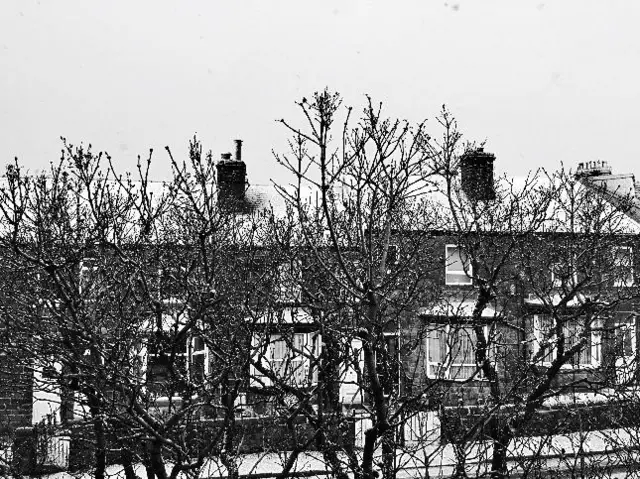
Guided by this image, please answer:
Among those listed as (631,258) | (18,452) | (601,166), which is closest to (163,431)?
(18,452)

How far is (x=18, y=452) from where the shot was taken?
13711mm

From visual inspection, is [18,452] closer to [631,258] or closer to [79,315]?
[79,315]

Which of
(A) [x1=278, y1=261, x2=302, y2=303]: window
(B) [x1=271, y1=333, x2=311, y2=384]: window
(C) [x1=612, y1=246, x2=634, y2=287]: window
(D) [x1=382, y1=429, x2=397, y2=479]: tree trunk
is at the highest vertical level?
(C) [x1=612, y1=246, x2=634, y2=287]: window

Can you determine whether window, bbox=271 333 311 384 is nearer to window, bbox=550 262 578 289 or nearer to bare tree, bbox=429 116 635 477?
bare tree, bbox=429 116 635 477

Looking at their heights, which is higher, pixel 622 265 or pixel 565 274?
pixel 622 265

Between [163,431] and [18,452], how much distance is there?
24.5 ft

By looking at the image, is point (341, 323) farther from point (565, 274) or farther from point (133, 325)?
point (565, 274)

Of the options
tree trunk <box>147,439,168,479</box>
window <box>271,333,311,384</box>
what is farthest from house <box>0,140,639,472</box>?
tree trunk <box>147,439,168,479</box>

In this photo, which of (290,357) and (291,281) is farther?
(291,281)

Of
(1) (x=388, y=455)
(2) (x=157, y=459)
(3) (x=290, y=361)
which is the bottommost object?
(1) (x=388, y=455)

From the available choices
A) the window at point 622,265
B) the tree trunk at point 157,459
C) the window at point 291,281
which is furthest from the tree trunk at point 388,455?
the window at point 622,265

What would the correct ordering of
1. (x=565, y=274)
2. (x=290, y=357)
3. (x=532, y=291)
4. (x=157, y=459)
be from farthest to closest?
(x=532, y=291), (x=565, y=274), (x=290, y=357), (x=157, y=459)

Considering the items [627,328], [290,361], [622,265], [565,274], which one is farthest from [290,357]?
[622,265]

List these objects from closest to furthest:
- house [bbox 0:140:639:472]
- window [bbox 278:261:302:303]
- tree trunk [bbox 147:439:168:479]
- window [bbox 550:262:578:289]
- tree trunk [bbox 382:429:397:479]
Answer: tree trunk [bbox 147:439:168:479], tree trunk [bbox 382:429:397:479], house [bbox 0:140:639:472], window [bbox 278:261:302:303], window [bbox 550:262:578:289]
